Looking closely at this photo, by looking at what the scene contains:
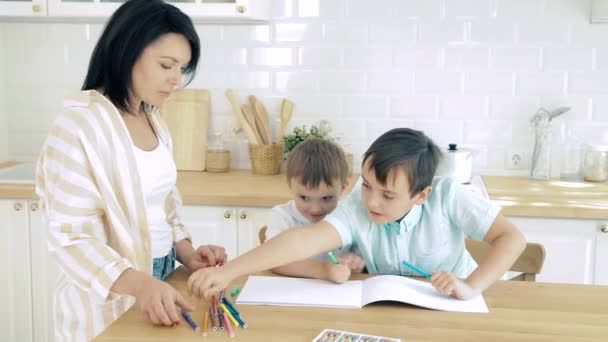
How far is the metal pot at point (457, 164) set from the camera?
3113mm

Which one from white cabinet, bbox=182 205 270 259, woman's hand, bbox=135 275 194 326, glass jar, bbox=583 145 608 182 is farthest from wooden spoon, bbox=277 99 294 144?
woman's hand, bbox=135 275 194 326

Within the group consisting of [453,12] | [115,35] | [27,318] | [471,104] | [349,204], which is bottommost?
[27,318]

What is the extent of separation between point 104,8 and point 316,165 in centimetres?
147

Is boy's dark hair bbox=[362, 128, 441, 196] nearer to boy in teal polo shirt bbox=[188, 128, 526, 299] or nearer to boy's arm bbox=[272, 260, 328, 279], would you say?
boy in teal polo shirt bbox=[188, 128, 526, 299]

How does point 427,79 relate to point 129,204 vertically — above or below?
above

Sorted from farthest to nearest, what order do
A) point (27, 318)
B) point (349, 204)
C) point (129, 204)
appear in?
point (27, 318) → point (349, 204) → point (129, 204)

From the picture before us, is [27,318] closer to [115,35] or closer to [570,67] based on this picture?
[115,35]

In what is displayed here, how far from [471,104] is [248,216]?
1.20 metres

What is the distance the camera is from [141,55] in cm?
177

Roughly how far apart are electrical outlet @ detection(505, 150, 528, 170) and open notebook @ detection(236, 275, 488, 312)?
186cm

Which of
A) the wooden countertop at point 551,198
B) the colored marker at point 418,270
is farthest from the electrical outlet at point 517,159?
the colored marker at point 418,270

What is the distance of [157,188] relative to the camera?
1.88m

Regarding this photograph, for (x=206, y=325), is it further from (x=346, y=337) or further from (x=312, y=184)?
(x=312, y=184)

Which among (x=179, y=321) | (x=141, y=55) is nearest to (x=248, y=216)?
(x=141, y=55)
